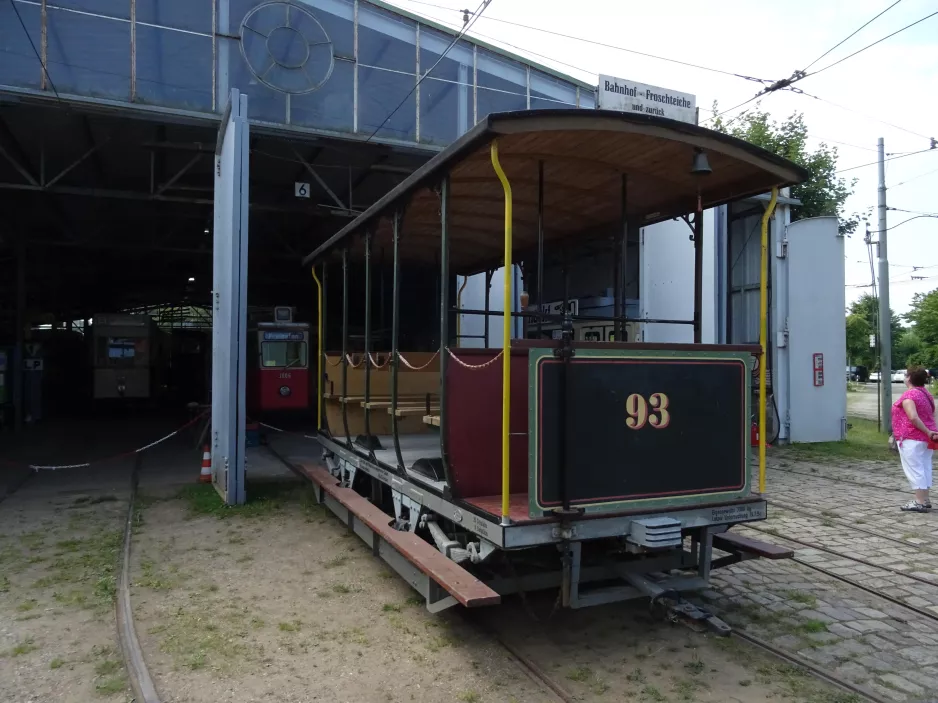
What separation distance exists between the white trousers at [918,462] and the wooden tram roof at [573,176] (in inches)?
171

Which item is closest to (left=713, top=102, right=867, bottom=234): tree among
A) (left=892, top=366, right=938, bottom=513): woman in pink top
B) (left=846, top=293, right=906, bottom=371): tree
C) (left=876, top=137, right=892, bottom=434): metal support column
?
(left=876, top=137, right=892, bottom=434): metal support column

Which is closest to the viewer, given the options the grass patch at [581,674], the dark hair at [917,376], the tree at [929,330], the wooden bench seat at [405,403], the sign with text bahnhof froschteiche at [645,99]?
the grass patch at [581,674]

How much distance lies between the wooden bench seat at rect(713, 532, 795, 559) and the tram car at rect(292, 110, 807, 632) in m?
0.02

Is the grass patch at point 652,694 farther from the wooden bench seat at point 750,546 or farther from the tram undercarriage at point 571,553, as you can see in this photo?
the wooden bench seat at point 750,546

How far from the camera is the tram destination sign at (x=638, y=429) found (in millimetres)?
3855

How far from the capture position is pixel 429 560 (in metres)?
4.23

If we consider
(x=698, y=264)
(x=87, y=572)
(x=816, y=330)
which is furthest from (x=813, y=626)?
(x=816, y=330)

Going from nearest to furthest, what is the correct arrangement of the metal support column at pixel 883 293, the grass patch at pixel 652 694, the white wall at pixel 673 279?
1. the grass patch at pixel 652 694
2. the white wall at pixel 673 279
3. the metal support column at pixel 883 293

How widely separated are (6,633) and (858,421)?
1994 cm

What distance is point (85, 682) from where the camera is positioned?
3.73m

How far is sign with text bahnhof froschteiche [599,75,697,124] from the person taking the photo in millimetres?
12500

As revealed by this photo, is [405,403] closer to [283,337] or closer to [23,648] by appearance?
[23,648]

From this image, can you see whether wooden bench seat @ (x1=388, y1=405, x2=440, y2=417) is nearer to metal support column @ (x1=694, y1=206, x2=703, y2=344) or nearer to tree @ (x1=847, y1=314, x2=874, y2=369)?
metal support column @ (x1=694, y1=206, x2=703, y2=344)

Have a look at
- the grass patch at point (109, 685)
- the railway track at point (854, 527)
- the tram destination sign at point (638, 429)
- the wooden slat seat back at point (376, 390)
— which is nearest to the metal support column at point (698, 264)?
the tram destination sign at point (638, 429)
